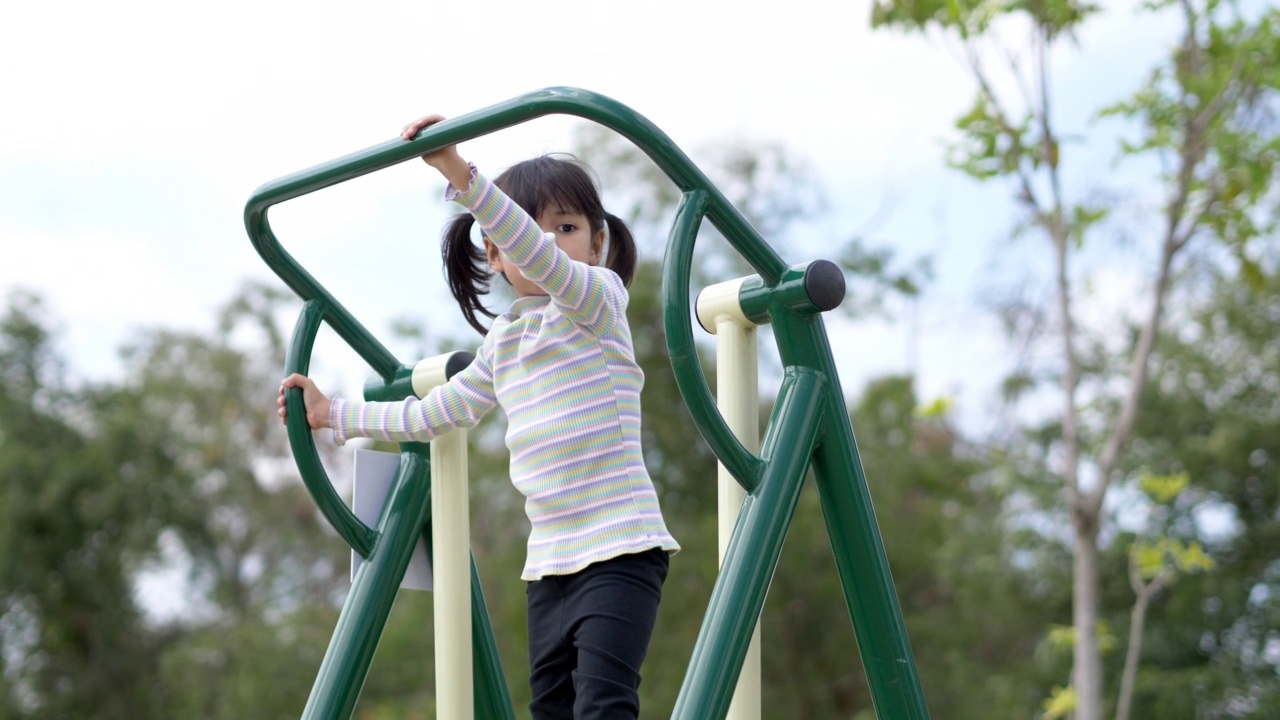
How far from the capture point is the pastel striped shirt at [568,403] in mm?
1483

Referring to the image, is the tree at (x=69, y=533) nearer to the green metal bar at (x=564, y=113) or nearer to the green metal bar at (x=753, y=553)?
the green metal bar at (x=564, y=113)

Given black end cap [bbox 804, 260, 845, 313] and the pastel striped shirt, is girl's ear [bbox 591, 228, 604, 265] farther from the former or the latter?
black end cap [bbox 804, 260, 845, 313]

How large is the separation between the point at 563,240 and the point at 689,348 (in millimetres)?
311

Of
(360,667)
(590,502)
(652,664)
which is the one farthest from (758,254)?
(652,664)

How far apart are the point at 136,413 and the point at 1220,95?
443 inches

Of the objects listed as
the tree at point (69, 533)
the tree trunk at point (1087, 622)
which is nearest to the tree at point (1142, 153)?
the tree trunk at point (1087, 622)

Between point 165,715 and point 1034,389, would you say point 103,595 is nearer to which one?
point 165,715

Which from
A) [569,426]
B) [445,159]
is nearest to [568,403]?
[569,426]

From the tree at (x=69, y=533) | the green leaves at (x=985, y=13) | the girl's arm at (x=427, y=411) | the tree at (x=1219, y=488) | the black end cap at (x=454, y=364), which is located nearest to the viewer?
the girl's arm at (x=427, y=411)

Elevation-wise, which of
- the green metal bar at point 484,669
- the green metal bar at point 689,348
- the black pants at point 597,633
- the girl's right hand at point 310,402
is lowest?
the black pants at point 597,633

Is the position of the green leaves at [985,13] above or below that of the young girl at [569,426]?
above

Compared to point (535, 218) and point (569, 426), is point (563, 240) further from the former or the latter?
point (569, 426)

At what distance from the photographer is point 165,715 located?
1345 cm

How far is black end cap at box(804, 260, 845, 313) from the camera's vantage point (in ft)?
4.93
